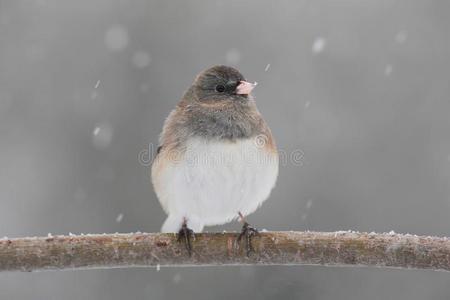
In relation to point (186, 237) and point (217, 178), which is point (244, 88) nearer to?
point (217, 178)

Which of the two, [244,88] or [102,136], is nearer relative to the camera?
[244,88]

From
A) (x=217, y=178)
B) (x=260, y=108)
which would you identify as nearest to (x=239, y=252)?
(x=217, y=178)

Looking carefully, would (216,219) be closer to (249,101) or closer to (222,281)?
(249,101)

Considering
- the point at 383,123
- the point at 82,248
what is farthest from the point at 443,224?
the point at 82,248

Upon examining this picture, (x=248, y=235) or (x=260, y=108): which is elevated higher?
(x=260, y=108)

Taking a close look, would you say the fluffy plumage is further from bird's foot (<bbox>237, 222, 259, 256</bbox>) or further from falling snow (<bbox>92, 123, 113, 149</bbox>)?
falling snow (<bbox>92, 123, 113, 149</bbox>)

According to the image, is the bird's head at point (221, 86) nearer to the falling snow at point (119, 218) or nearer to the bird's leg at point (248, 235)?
the bird's leg at point (248, 235)

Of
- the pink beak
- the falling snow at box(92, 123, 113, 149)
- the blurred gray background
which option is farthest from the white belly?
the falling snow at box(92, 123, 113, 149)

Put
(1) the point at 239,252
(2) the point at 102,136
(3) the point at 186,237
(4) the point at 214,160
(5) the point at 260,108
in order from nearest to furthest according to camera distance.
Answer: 1. (1) the point at 239,252
2. (3) the point at 186,237
3. (4) the point at 214,160
4. (2) the point at 102,136
5. (5) the point at 260,108
